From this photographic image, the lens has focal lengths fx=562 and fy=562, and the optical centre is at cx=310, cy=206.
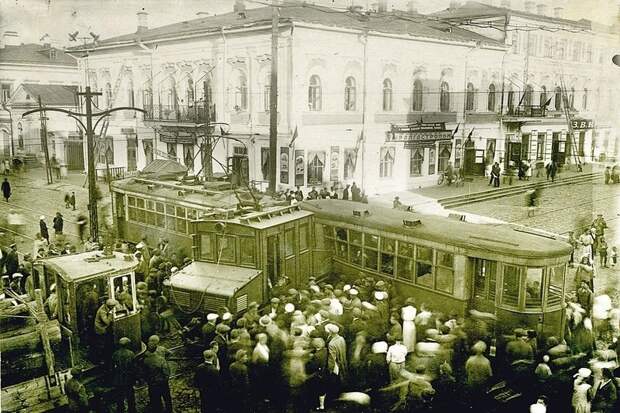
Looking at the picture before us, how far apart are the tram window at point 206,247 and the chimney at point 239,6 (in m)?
2.29

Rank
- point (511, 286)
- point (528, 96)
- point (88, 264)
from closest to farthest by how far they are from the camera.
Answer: point (88, 264), point (511, 286), point (528, 96)

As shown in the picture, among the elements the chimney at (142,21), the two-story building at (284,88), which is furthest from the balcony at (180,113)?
the chimney at (142,21)

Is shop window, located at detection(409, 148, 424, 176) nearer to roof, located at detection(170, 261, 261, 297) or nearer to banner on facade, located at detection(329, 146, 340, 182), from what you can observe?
banner on facade, located at detection(329, 146, 340, 182)

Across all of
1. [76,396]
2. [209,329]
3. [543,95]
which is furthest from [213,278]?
[543,95]

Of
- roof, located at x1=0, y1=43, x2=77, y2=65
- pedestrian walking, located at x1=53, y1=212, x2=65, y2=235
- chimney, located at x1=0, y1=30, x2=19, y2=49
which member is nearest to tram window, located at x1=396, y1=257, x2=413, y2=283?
pedestrian walking, located at x1=53, y1=212, x2=65, y2=235

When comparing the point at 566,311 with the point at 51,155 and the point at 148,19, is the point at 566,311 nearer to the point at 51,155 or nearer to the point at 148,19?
the point at 148,19

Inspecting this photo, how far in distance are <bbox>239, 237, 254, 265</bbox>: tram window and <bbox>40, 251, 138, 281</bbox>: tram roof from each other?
105cm

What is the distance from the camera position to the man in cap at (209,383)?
190 inches

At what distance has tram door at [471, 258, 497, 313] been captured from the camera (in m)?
5.43

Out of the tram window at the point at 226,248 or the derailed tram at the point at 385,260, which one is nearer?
the derailed tram at the point at 385,260

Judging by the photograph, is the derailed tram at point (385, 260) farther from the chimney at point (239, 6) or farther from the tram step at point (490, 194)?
the chimney at point (239, 6)

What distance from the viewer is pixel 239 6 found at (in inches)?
219

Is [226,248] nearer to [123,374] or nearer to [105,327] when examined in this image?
[105,327]

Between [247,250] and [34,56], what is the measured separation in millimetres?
2902
